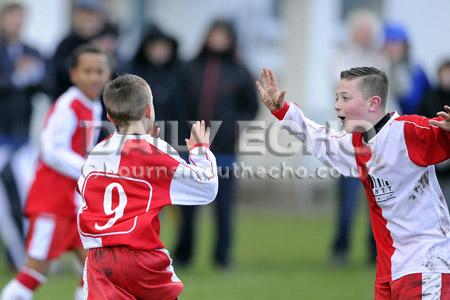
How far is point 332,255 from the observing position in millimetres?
10789

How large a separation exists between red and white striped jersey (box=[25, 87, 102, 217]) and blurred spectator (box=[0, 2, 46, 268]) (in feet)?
10.5

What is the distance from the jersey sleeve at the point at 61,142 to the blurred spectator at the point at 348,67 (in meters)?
3.96

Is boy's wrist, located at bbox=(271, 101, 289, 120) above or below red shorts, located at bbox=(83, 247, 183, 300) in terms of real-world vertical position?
above

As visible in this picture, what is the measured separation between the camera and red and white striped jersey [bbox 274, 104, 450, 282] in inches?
Answer: 213

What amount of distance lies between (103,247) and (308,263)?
18.9ft

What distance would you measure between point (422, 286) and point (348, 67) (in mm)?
5417

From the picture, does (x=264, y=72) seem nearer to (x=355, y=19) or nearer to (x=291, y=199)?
(x=355, y=19)

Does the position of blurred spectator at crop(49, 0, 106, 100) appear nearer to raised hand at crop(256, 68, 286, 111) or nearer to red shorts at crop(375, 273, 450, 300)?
raised hand at crop(256, 68, 286, 111)

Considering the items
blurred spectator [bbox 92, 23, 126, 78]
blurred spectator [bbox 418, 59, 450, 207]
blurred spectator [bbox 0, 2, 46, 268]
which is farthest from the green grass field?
blurred spectator [bbox 92, 23, 126, 78]

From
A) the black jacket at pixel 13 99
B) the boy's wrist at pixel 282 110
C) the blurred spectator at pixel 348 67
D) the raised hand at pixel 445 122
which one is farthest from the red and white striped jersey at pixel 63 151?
the blurred spectator at pixel 348 67

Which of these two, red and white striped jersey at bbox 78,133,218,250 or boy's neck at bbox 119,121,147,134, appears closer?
red and white striped jersey at bbox 78,133,218,250

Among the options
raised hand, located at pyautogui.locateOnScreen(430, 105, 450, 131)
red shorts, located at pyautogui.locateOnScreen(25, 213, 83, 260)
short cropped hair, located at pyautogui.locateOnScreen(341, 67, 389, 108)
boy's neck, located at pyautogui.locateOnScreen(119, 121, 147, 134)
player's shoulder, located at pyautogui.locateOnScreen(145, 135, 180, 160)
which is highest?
short cropped hair, located at pyautogui.locateOnScreen(341, 67, 389, 108)

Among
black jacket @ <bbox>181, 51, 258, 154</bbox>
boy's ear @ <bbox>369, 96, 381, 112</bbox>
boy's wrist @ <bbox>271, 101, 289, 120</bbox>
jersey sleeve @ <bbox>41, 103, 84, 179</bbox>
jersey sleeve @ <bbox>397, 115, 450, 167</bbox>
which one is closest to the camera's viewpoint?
jersey sleeve @ <bbox>397, 115, 450, 167</bbox>

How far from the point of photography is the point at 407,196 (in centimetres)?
550
